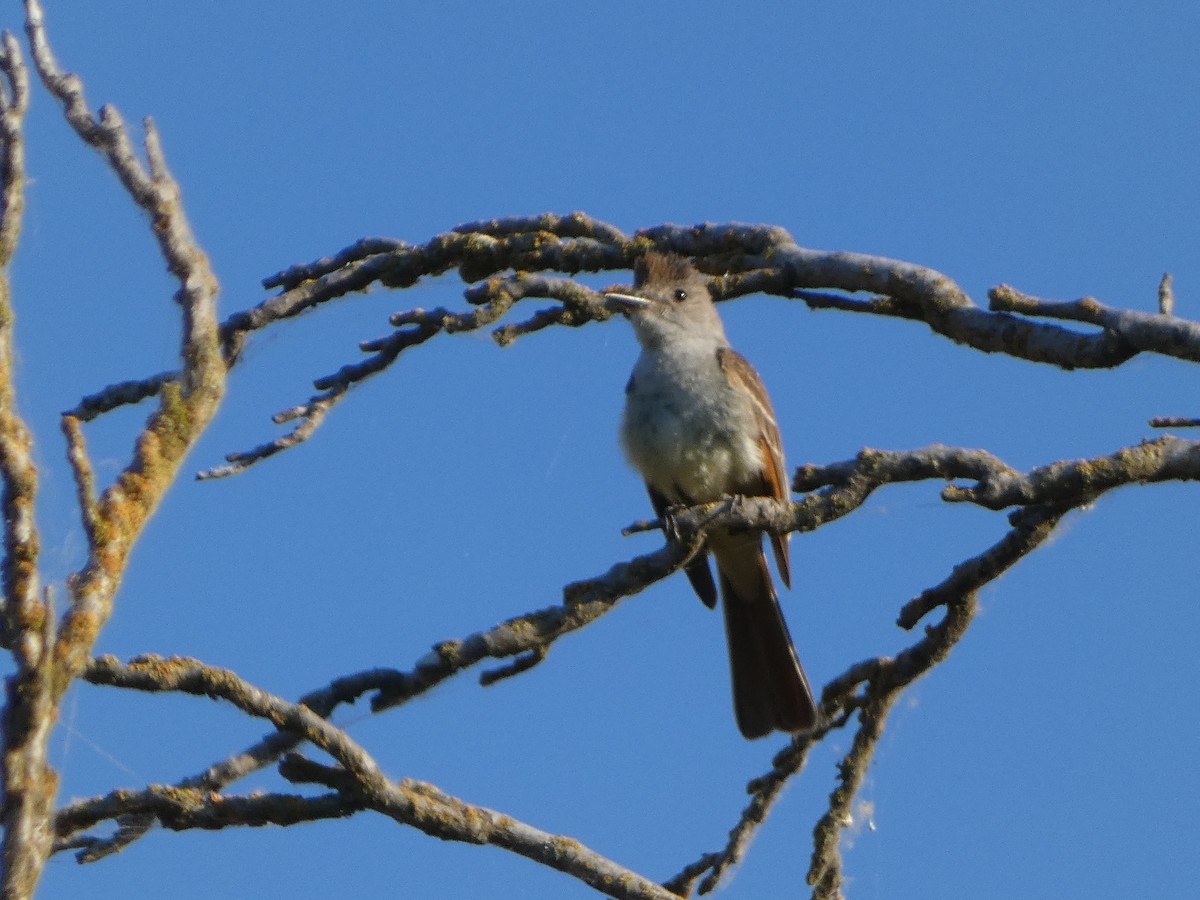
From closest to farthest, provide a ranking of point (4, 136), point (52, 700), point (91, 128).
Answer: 1. point (52, 700)
2. point (4, 136)
3. point (91, 128)

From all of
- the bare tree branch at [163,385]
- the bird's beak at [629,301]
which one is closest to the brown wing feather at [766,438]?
the bird's beak at [629,301]

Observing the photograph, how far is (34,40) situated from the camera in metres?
3.02

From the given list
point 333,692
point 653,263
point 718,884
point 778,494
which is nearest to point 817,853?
point 718,884

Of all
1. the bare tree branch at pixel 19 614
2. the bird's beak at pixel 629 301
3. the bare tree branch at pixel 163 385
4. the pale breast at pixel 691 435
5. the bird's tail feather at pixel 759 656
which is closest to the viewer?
the bare tree branch at pixel 19 614

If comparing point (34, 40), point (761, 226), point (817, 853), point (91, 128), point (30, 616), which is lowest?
point (30, 616)

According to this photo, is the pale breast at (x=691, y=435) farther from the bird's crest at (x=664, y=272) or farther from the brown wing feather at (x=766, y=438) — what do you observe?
the bird's crest at (x=664, y=272)

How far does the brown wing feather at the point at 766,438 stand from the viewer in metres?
6.33

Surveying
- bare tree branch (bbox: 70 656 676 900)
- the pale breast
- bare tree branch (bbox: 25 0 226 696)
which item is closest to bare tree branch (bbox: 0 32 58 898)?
bare tree branch (bbox: 25 0 226 696)

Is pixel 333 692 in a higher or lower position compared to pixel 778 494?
lower

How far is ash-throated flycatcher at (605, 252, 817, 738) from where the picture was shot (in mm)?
6215

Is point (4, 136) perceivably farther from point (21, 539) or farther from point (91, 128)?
point (21, 539)

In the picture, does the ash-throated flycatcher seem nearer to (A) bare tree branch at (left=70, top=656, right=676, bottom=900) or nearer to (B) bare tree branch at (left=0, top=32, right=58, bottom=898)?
(A) bare tree branch at (left=70, top=656, right=676, bottom=900)

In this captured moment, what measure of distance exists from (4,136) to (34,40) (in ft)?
2.04

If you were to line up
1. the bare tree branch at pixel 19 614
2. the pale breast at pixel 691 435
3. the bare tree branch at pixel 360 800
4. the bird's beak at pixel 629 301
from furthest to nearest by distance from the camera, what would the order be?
1. the pale breast at pixel 691 435
2. the bird's beak at pixel 629 301
3. the bare tree branch at pixel 360 800
4. the bare tree branch at pixel 19 614
